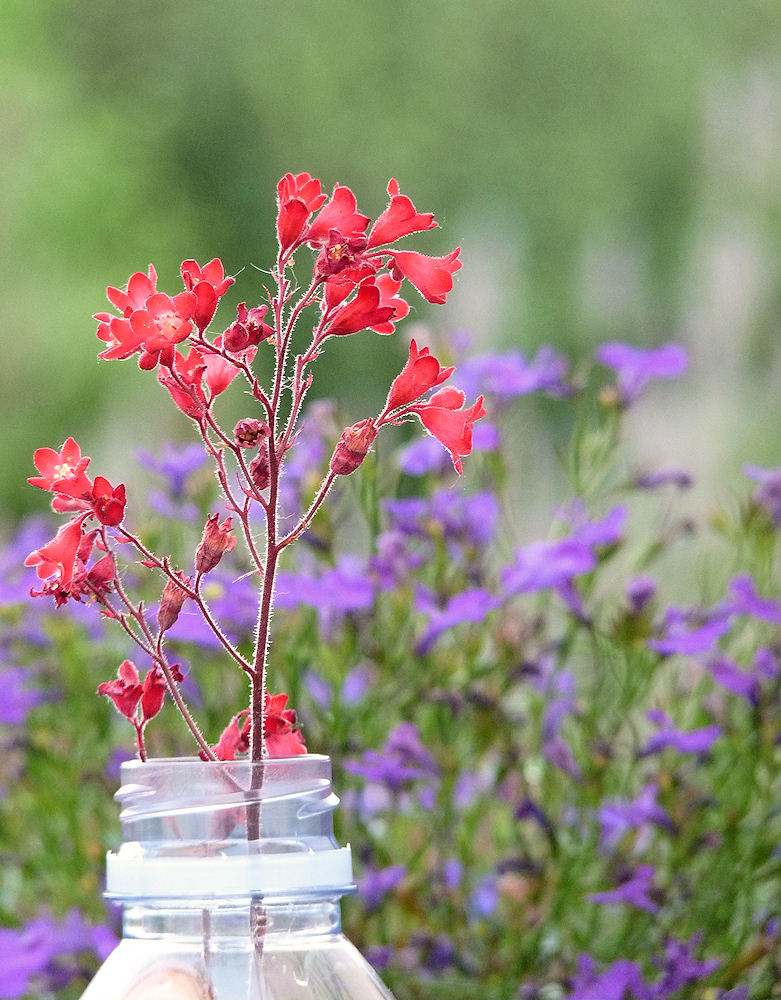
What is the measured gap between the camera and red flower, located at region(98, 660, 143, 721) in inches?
11.8

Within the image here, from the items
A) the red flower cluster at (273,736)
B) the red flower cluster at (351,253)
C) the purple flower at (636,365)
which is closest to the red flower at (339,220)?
the red flower cluster at (351,253)

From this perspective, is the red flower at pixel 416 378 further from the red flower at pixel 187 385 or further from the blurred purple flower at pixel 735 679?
the blurred purple flower at pixel 735 679

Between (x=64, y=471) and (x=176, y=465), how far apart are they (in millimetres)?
391

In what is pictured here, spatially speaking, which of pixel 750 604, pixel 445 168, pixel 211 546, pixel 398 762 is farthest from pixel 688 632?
pixel 445 168

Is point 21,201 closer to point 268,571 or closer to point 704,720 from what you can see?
point 704,720

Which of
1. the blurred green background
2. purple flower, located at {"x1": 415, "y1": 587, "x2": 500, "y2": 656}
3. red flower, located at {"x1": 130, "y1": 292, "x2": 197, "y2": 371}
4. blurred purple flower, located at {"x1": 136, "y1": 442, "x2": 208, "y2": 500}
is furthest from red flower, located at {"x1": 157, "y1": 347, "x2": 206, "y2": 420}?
the blurred green background

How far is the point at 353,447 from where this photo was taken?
29cm

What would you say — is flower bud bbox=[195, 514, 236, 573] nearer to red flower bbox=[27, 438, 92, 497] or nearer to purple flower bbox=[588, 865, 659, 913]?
red flower bbox=[27, 438, 92, 497]

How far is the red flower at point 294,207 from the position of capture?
0.29 metres

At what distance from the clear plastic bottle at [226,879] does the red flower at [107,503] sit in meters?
0.05

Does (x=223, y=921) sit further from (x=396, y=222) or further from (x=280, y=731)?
(x=396, y=222)

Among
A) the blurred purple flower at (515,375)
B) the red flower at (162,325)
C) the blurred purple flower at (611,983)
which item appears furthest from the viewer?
the blurred purple flower at (515,375)

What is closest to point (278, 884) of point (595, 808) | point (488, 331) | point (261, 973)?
point (261, 973)

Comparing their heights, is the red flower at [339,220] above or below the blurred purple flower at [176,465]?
above
